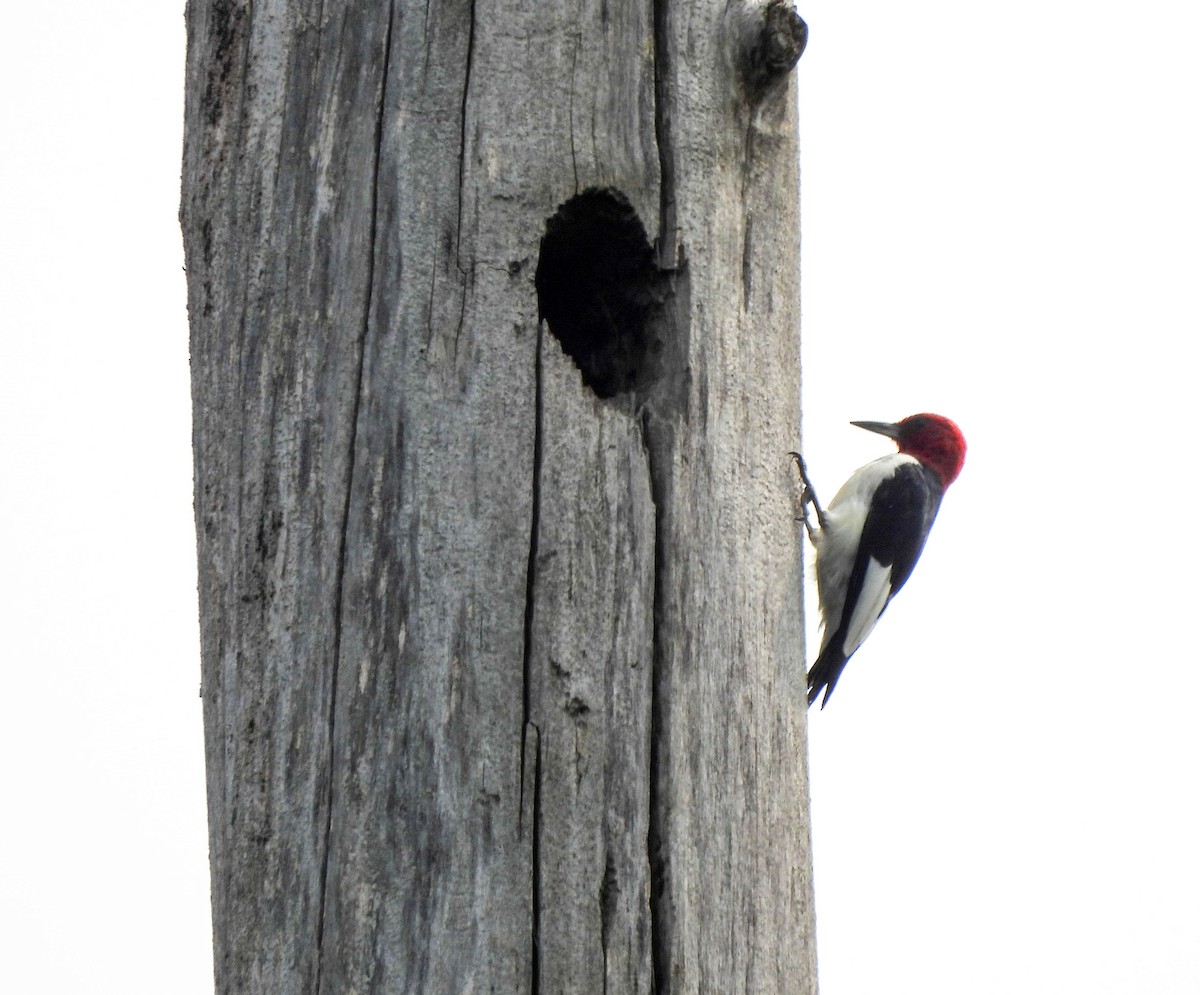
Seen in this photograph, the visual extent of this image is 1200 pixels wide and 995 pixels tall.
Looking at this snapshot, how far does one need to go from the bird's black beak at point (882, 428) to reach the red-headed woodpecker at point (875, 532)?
37mm

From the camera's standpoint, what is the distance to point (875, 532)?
15.0 feet

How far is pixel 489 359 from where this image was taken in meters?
2.27

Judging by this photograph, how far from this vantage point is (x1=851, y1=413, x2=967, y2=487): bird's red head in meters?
5.14

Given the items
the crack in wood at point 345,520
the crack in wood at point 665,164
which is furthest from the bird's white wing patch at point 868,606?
the crack in wood at point 345,520

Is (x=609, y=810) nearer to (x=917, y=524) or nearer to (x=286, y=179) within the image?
(x=286, y=179)

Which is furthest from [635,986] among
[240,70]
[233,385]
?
[240,70]

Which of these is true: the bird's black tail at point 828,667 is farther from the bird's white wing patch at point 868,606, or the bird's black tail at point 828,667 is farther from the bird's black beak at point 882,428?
the bird's black beak at point 882,428

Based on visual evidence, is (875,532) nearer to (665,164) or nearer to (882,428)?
(882,428)

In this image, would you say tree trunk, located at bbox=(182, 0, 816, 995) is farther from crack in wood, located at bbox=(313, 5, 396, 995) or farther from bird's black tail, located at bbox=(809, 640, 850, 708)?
bird's black tail, located at bbox=(809, 640, 850, 708)

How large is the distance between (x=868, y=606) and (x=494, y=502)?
8.24ft

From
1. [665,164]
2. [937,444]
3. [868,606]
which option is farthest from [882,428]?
[665,164]

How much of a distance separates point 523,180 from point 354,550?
639 millimetres

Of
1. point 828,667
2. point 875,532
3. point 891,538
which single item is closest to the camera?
point 828,667

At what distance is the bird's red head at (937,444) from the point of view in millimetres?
5137
